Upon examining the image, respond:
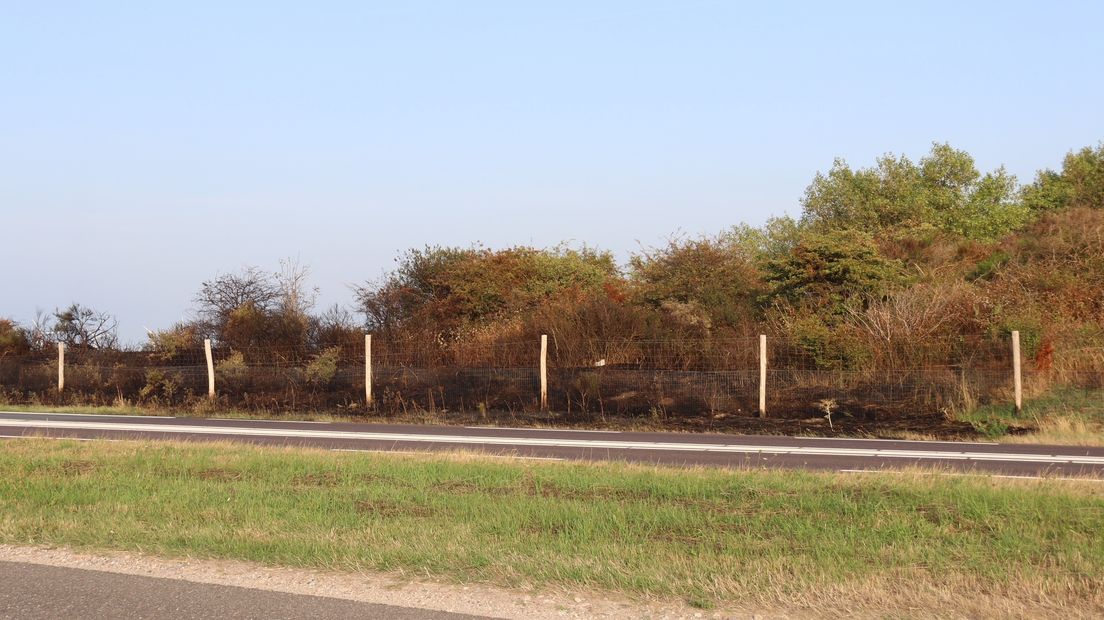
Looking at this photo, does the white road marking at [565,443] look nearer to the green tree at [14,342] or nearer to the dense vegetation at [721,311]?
the dense vegetation at [721,311]

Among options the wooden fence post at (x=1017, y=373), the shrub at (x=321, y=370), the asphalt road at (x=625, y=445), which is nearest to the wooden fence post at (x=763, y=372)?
the asphalt road at (x=625, y=445)

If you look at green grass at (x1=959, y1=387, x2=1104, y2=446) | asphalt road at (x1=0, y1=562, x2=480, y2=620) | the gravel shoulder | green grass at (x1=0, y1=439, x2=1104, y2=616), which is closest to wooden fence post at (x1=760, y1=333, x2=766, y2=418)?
green grass at (x1=959, y1=387, x2=1104, y2=446)

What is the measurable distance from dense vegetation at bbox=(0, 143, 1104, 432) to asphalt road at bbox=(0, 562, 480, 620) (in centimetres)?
1647

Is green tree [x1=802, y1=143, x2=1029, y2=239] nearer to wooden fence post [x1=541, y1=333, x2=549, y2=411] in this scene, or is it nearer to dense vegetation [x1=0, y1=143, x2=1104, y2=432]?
dense vegetation [x1=0, y1=143, x2=1104, y2=432]

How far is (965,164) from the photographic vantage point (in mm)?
58812

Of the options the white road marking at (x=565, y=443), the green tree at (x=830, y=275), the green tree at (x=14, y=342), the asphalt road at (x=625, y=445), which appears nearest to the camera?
the asphalt road at (x=625, y=445)

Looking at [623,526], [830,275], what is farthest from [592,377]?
[623,526]

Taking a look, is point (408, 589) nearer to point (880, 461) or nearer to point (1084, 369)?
point (880, 461)

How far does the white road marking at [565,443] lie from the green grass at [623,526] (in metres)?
3.83

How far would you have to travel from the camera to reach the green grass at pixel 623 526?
23.6 ft

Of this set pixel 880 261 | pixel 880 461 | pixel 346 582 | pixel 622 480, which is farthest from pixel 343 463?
pixel 880 261

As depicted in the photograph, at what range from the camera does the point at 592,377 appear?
24.8 metres

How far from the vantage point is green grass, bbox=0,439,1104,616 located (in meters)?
7.18

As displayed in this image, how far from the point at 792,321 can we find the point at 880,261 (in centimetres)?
471
